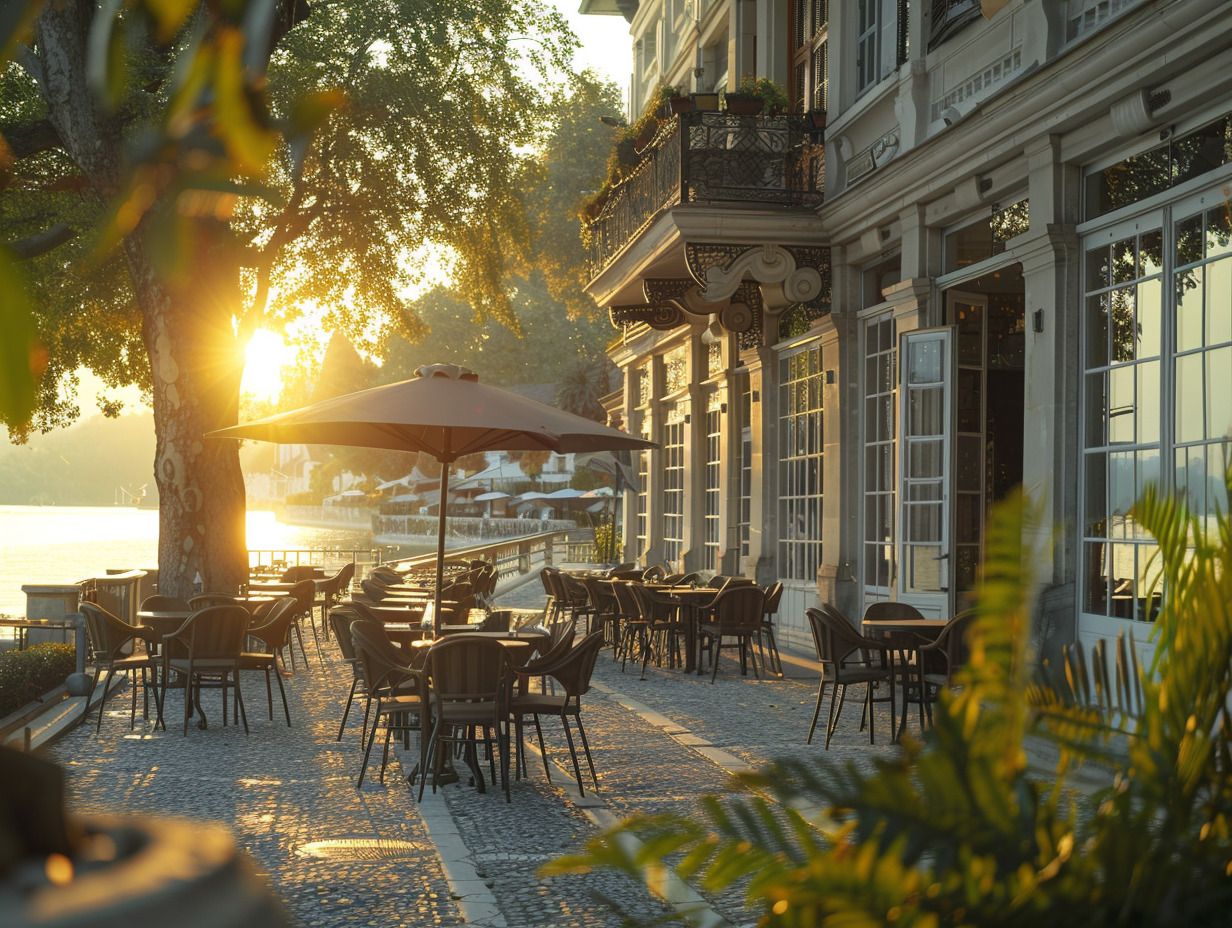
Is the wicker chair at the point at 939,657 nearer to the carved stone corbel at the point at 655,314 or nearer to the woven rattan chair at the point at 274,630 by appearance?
the woven rattan chair at the point at 274,630

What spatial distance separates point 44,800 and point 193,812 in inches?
248

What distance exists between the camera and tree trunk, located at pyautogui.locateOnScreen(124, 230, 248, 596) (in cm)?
1444

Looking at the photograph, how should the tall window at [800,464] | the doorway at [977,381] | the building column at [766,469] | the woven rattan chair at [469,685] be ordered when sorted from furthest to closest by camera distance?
1. the building column at [766,469]
2. the tall window at [800,464]
3. the doorway at [977,381]
4. the woven rattan chair at [469,685]

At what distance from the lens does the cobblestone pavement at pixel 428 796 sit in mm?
5016

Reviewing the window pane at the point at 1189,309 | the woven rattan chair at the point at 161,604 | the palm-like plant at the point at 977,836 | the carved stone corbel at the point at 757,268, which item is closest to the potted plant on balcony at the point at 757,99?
the carved stone corbel at the point at 757,268

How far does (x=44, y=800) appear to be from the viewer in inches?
27.3

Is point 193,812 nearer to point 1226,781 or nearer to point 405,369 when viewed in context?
point 1226,781

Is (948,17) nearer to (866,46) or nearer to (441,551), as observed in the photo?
(866,46)

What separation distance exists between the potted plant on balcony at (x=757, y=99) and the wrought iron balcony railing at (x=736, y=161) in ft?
0.67

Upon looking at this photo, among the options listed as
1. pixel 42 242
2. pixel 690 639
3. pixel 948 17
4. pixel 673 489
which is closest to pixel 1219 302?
pixel 948 17

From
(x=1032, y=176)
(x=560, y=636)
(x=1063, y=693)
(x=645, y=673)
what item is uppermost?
(x=1032, y=176)

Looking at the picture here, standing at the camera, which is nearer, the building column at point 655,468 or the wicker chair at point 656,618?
the wicker chair at point 656,618

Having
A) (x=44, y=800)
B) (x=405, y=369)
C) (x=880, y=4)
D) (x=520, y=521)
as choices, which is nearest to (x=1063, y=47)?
(x=880, y=4)

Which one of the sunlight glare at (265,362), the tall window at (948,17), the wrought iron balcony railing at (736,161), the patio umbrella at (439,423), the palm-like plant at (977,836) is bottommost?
the palm-like plant at (977,836)
